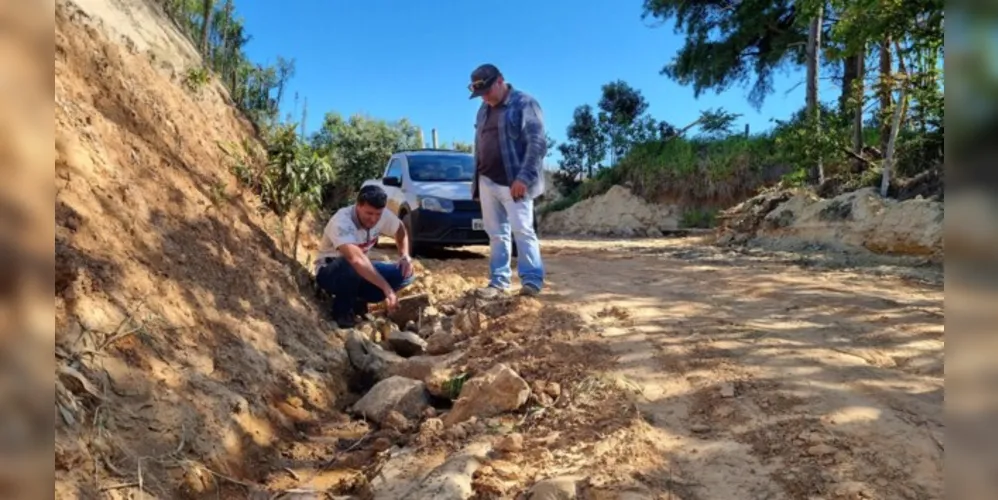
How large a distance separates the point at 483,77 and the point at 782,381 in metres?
3.07

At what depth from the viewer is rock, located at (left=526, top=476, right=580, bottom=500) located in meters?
2.27

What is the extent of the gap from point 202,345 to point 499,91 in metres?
2.78

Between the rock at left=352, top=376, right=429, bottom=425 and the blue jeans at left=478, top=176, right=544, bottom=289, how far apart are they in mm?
1543

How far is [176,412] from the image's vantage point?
301 cm

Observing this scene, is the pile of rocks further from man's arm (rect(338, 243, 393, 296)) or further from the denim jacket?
the denim jacket

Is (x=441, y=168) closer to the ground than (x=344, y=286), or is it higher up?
higher up

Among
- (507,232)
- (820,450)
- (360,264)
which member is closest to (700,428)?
(820,450)

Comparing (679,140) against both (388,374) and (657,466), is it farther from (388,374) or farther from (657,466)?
(657,466)

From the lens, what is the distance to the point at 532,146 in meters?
5.14

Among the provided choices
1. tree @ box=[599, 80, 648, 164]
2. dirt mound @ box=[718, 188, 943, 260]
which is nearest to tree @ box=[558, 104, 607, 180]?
tree @ box=[599, 80, 648, 164]

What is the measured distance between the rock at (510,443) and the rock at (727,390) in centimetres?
92

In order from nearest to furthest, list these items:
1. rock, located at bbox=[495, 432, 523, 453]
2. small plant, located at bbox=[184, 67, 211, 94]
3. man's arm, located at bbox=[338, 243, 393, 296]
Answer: rock, located at bbox=[495, 432, 523, 453]
man's arm, located at bbox=[338, 243, 393, 296]
small plant, located at bbox=[184, 67, 211, 94]

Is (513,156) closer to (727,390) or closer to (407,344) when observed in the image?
(407,344)

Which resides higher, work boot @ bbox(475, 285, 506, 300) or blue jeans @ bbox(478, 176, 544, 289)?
blue jeans @ bbox(478, 176, 544, 289)
